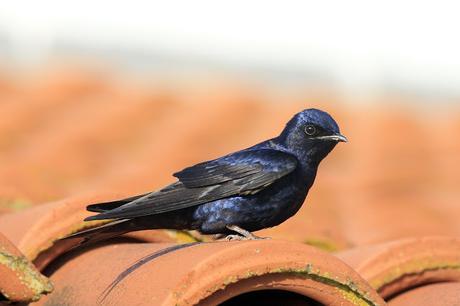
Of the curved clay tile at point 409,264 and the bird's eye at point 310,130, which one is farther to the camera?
the bird's eye at point 310,130

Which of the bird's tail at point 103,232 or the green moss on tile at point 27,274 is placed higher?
the bird's tail at point 103,232

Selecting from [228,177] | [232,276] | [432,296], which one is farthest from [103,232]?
[432,296]

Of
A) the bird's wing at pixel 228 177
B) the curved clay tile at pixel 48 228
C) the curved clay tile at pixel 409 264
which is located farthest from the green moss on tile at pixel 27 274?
the curved clay tile at pixel 409 264

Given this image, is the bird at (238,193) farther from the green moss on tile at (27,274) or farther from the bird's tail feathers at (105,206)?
the green moss on tile at (27,274)

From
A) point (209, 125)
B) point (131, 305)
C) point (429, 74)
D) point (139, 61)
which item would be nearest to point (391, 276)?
point (131, 305)

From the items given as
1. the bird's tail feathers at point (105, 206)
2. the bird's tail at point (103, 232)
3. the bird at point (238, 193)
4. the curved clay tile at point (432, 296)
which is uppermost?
the bird at point (238, 193)

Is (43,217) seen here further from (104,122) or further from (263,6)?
(263,6)

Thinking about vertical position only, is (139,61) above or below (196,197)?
above
